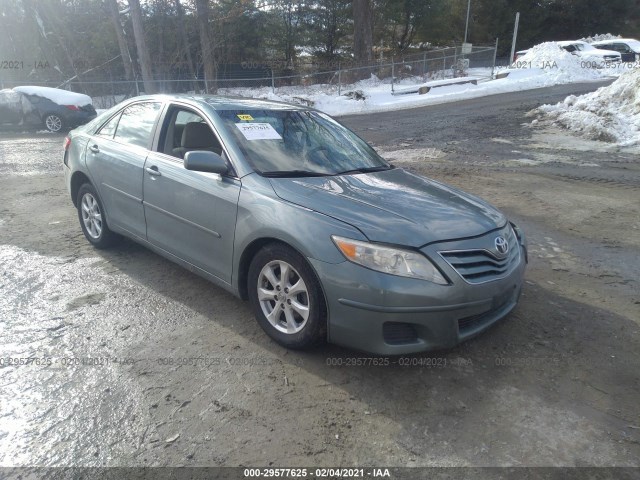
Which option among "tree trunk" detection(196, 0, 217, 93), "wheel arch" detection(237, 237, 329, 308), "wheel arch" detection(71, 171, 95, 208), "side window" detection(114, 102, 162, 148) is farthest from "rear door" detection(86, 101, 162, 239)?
"tree trunk" detection(196, 0, 217, 93)

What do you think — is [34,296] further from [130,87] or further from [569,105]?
[130,87]

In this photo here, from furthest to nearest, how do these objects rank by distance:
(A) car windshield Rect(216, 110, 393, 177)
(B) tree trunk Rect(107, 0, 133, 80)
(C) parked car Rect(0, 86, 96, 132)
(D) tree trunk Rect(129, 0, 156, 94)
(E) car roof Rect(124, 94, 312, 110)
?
(B) tree trunk Rect(107, 0, 133, 80)
(D) tree trunk Rect(129, 0, 156, 94)
(C) parked car Rect(0, 86, 96, 132)
(E) car roof Rect(124, 94, 312, 110)
(A) car windshield Rect(216, 110, 393, 177)

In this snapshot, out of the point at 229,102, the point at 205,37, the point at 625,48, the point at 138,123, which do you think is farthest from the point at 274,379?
the point at 625,48

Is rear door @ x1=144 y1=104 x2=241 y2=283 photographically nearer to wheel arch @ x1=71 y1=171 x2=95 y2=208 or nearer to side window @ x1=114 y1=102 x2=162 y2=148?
side window @ x1=114 y1=102 x2=162 y2=148

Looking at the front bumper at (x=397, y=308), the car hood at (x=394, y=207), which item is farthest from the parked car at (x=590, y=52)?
the front bumper at (x=397, y=308)

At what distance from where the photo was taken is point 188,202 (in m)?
3.78

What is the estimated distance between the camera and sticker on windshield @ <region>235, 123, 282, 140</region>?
149 inches

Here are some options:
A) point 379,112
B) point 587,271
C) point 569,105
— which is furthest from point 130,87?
point 587,271

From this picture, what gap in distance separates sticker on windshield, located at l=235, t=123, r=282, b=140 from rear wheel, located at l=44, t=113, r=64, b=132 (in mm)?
13147

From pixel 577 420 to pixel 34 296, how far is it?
418cm

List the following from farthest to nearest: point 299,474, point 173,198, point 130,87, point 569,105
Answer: point 130,87 < point 569,105 < point 173,198 < point 299,474

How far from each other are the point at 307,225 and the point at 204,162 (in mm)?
982

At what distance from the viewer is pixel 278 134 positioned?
393 centimetres

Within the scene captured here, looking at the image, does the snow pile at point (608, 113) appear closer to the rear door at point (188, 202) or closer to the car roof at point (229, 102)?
the car roof at point (229, 102)
